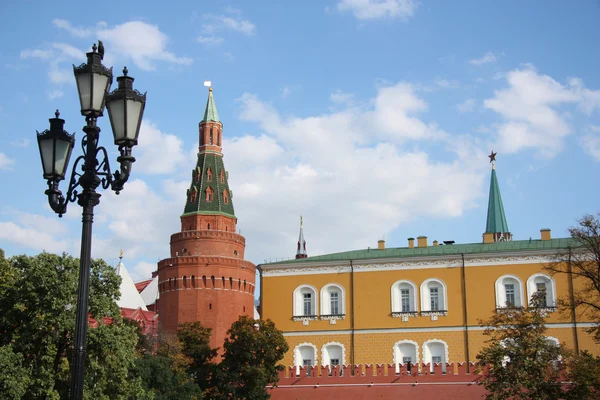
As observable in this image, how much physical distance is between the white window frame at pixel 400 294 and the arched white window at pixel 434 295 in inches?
17.9

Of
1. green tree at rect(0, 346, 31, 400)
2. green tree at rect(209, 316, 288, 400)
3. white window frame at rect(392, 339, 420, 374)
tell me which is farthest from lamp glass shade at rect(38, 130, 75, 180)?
white window frame at rect(392, 339, 420, 374)

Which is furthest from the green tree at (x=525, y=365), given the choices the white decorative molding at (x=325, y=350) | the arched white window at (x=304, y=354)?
the arched white window at (x=304, y=354)

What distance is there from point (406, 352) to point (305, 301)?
6764 mm

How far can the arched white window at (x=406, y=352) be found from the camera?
47.0m

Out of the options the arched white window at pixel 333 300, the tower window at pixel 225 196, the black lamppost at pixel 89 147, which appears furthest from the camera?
the tower window at pixel 225 196

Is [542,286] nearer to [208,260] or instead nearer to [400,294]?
[400,294]

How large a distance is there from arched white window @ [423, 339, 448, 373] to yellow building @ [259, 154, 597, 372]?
6 cm

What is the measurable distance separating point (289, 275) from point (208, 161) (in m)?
11.6

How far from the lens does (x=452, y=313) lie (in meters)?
47.1

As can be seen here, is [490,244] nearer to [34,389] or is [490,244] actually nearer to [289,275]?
[289,275]

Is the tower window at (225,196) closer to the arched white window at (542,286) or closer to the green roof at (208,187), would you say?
the green roof at (208,187)

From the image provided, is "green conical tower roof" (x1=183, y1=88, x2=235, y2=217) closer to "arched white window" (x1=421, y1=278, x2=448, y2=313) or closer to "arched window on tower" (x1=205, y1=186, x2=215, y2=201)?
"arched window on tower" (x1=205, y1=186, x2=215, y2=201)

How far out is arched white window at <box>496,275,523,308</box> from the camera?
46.6 meters

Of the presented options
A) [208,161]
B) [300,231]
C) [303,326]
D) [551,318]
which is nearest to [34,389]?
[303,326]
